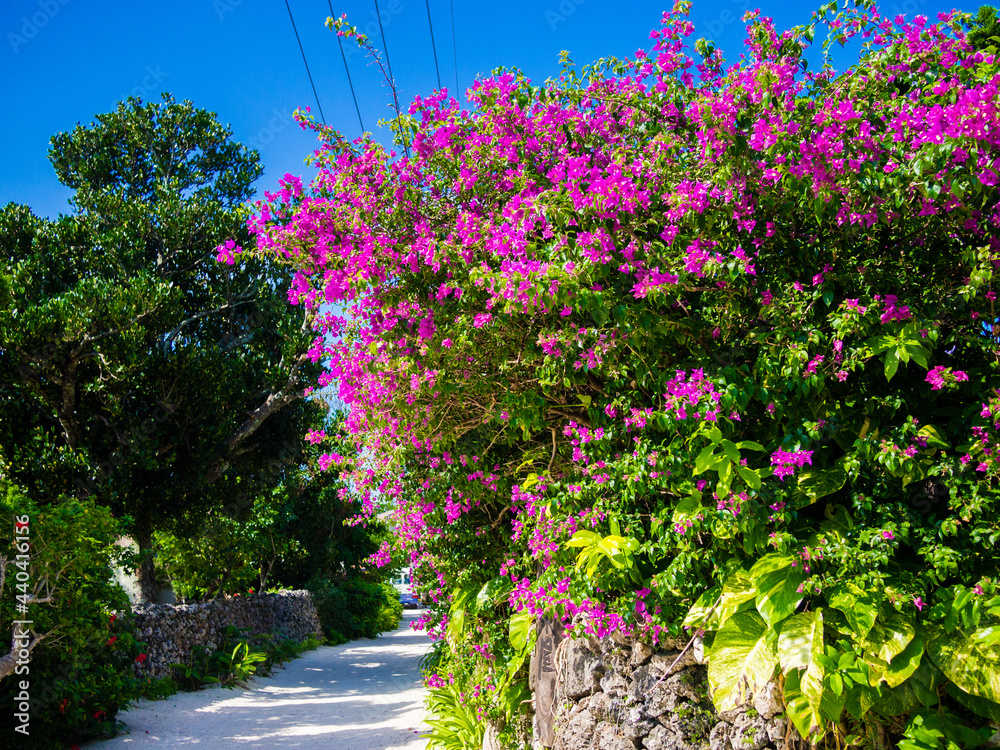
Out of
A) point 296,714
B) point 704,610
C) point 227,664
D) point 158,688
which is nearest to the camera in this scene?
point 704,610

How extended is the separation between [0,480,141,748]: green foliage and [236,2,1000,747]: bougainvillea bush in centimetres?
356

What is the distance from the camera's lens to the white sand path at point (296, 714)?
723 centimetres

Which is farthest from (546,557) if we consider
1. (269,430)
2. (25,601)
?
(269,430)

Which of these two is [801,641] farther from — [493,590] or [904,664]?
[493,590]

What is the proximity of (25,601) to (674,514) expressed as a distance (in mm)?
5622

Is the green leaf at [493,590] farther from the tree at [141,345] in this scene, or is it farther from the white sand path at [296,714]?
the tree at [141,345]

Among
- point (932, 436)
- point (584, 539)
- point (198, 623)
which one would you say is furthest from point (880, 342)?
point (198, 623)

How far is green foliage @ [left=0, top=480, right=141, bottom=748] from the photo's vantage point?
18.4ft

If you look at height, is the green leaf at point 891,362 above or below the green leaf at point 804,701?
above

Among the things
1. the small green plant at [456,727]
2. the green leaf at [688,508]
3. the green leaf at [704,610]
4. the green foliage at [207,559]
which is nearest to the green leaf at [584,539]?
the green leaf at [688,508]

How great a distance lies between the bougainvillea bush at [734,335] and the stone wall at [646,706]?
0.85ft

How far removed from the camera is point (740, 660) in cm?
316

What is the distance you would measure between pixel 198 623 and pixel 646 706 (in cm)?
1067

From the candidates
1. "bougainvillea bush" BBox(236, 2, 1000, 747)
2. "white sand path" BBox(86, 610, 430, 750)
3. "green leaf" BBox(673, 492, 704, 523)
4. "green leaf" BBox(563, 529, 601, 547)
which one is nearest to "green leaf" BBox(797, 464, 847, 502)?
"bougainvillea bush" BBox(236, 2, 1000, 747)
